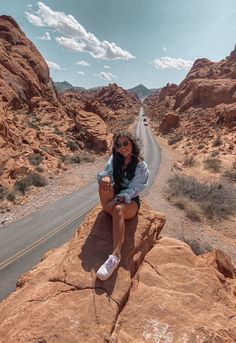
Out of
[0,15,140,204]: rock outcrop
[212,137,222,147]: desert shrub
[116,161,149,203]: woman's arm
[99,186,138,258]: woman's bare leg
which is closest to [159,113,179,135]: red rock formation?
[0,15,140,204]: rock outcrop

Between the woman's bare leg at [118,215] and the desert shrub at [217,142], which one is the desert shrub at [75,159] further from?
the woman's bare leg at [118,215]

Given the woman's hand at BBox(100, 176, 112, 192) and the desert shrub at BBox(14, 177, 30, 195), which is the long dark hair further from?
the desert shrub at BBox(14, 177, 30, 195)

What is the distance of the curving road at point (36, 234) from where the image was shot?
9357 mm

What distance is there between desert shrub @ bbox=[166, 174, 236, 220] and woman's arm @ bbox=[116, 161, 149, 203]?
422 inches

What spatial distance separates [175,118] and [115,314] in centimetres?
5375

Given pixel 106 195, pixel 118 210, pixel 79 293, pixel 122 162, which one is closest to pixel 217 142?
pixel 122 162

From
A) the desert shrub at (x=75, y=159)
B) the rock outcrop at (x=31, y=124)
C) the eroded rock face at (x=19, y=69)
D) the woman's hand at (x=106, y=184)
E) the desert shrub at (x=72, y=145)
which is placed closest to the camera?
the woman's hand at (x=106, y=184)

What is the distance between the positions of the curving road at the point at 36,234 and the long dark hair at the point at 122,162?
141 centimetres

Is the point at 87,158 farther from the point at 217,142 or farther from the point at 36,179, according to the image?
the point at 217,142

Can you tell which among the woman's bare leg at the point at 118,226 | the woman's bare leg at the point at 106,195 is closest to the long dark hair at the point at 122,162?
the woman's bare leg at the point at 106,195

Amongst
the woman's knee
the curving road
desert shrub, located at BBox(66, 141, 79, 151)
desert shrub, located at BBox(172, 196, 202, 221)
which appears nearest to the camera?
the woman's knee

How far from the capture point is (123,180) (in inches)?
208

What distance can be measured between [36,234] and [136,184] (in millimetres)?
8154

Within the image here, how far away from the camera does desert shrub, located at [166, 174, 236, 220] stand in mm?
15875
